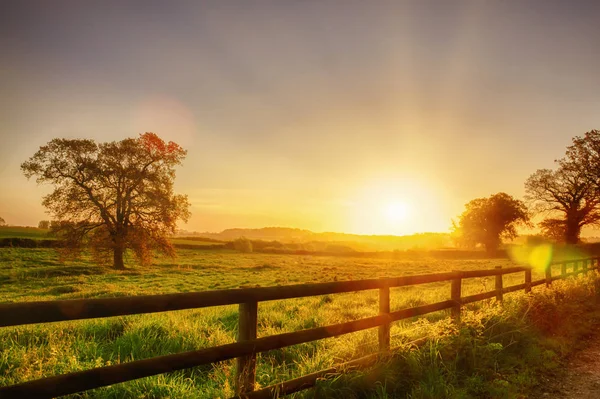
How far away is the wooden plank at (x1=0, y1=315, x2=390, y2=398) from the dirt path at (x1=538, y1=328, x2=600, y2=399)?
12.5 ft

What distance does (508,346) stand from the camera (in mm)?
6656

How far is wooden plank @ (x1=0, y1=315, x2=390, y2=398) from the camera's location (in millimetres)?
2646

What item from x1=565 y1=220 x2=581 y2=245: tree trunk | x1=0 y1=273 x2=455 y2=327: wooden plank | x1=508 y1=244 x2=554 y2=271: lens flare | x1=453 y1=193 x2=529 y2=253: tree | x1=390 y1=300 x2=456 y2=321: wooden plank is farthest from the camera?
x1=453 y1=193 x2=529 y2=253: tree

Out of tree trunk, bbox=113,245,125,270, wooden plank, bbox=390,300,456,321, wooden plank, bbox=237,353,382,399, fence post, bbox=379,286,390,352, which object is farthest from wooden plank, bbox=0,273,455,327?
tree trunk, bbox=113,245,125,270

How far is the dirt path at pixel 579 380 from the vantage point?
5335 mm

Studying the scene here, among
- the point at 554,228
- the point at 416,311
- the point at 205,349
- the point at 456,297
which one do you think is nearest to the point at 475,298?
the point at 456,297

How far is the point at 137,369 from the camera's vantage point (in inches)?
120

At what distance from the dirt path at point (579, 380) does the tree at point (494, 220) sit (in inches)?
2300

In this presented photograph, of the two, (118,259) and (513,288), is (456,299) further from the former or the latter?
(118,259)

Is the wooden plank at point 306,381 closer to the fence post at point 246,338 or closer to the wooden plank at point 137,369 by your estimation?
the fence post at point 246,338

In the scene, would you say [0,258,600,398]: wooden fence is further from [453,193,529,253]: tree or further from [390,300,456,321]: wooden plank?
[453,193,529,253]: tree

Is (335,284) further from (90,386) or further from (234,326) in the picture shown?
(234,326)

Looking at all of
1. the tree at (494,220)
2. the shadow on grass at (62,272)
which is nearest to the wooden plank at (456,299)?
the shadow on grass at (62,272)

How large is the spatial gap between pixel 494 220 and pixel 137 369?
65962 mm
